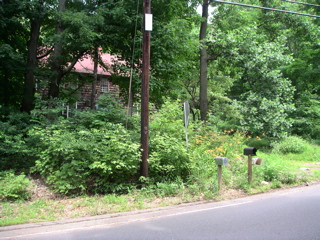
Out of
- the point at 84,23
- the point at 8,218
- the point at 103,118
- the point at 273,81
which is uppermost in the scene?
the point at 84,23

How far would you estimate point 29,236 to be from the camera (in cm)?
545

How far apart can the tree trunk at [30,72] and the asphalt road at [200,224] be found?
8.28 meters

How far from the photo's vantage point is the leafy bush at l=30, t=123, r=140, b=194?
815cm

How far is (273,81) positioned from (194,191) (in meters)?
12.3

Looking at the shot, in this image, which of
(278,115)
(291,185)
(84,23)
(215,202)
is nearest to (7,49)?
(84,23)

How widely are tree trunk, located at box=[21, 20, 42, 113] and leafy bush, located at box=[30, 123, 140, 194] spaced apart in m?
4.89

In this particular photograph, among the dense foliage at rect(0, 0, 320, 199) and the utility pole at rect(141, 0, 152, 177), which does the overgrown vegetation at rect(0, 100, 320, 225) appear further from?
the utility pole at rect(141, 0, 152, 177)

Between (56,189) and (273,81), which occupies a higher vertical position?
(273,81)

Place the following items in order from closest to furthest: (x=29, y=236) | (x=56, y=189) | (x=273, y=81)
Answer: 1. (x=29, y=236)
2. (x=56, y=189)
3. (x=273, y=81)

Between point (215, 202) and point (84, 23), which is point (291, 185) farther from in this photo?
point (84, 23)

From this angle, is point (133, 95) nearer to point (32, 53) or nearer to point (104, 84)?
point (32, 53)

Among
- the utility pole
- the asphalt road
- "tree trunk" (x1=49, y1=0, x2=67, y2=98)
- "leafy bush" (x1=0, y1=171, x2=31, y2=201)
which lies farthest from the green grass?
"tree trunk" (x1=49, y1=0, x2=67, y2=98)

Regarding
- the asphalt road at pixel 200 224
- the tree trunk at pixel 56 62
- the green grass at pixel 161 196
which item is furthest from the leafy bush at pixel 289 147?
the tree trunk at pixel 56 62

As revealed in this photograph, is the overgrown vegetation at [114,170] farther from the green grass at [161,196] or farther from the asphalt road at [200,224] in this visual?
the asphalt road at [200,224]
